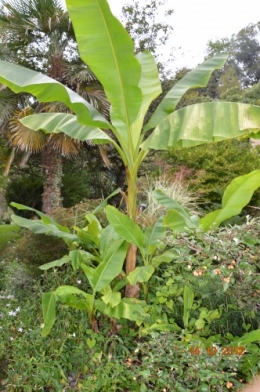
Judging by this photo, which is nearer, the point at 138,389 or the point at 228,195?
the point at 138,389

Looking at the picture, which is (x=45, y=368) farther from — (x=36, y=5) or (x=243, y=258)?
(x=36, y=5)

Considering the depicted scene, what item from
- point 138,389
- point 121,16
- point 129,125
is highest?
point 121,16

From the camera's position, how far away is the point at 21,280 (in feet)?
14.2

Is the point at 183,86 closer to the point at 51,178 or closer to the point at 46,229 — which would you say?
the point at 46,229

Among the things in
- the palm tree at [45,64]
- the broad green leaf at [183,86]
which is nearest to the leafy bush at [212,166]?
the palm tree at [45,64]

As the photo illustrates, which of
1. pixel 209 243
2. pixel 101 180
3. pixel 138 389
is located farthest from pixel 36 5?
pixel 138 389

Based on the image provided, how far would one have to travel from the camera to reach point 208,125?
3.30m

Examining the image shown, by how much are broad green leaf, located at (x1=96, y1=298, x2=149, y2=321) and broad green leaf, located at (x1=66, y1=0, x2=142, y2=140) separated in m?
1.71

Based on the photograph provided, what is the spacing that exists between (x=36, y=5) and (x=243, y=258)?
7.62m

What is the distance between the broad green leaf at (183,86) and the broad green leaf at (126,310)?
1.77 meters

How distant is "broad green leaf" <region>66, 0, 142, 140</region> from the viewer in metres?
2.87

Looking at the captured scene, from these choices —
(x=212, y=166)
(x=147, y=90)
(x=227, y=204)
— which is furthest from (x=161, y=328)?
(x=212, y=166)

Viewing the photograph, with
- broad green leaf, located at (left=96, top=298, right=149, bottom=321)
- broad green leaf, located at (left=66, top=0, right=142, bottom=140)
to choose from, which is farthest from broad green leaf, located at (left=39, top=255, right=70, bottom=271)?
broad green leaf, located at (left=66, top=0, right=142, bottom=140)
